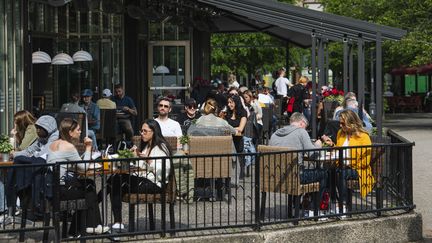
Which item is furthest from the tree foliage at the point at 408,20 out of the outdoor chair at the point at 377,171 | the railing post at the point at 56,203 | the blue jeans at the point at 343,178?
the railing post at the point at 56,203

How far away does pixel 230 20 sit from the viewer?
30.2m

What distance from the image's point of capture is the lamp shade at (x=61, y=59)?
68.7ft

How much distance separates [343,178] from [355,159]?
30 centimetres

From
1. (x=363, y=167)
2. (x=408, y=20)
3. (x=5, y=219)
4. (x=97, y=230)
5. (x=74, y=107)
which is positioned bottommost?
(x=97, y=230)

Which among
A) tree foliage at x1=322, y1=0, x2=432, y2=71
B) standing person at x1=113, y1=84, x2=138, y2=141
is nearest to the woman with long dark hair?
standing person at x1=113, y1=84, x2=138, y2=141

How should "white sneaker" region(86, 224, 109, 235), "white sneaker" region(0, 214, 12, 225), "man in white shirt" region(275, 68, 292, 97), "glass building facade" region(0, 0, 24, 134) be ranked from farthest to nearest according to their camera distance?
1. "man in white shirt" region(275, 68, 292, 97)
2. "glass building facade" region(0, 0, 24, 134)
3. "white sneaker" region(86, 224, 109, 235)
4. "white sneaker" region(0, 214, 12, 225)

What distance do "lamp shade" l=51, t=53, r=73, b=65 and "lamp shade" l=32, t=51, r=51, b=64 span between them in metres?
0.81

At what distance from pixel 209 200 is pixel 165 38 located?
1362 centimetres

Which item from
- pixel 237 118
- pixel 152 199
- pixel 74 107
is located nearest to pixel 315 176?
pixel 152 199

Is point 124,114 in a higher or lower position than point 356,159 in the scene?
higher

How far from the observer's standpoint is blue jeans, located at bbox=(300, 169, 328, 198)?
486 inches

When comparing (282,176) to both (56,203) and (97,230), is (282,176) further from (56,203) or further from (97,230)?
(56,203)

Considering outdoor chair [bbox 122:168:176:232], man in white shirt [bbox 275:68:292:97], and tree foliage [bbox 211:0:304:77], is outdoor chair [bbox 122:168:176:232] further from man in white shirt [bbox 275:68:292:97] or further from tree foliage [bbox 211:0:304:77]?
tree foliage [bbox 211:0:304:77]

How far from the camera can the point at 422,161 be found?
78.6 feet
